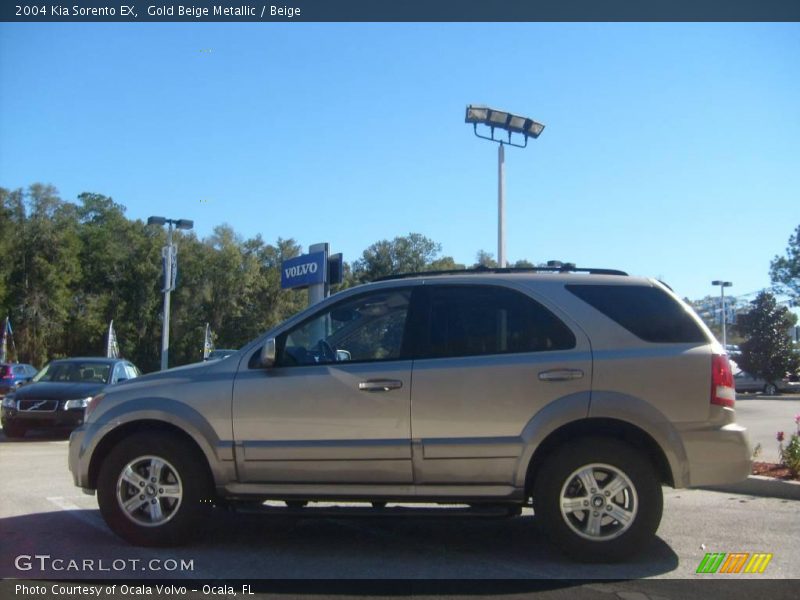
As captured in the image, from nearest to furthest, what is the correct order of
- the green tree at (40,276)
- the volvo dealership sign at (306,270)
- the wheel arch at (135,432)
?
the wheel arch at (135,432) < the volvo dealership sign at (306,270) < the green tree at (40,276)

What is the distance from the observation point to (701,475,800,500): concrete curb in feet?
24.8

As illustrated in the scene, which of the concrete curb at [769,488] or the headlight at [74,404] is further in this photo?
the headlight at [74,404]

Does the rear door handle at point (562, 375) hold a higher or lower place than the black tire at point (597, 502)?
higher

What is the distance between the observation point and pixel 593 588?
4746 mm

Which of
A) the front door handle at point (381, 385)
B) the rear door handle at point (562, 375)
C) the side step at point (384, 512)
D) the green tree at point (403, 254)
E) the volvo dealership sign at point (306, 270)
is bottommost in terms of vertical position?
the side step at point (384, 512)

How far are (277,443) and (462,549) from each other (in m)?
1.63

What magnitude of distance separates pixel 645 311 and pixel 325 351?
241cm

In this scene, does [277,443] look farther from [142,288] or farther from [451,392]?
[142,288]

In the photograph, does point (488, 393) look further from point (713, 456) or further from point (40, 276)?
point (40, 276)

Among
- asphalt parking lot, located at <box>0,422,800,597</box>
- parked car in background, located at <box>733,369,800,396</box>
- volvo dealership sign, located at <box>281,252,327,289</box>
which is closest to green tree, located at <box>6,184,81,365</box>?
volvo dealership sign, located at <box>281,252,327,289</box>

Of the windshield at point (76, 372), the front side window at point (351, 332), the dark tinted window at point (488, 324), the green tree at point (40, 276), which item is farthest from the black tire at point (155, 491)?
the green tree at point (40, 276)

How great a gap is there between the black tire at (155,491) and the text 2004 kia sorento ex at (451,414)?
11 millimetres

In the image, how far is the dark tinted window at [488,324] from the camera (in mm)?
5441

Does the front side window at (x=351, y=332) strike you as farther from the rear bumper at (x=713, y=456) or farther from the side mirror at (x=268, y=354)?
the rear bumper at (x=713, y=456)
